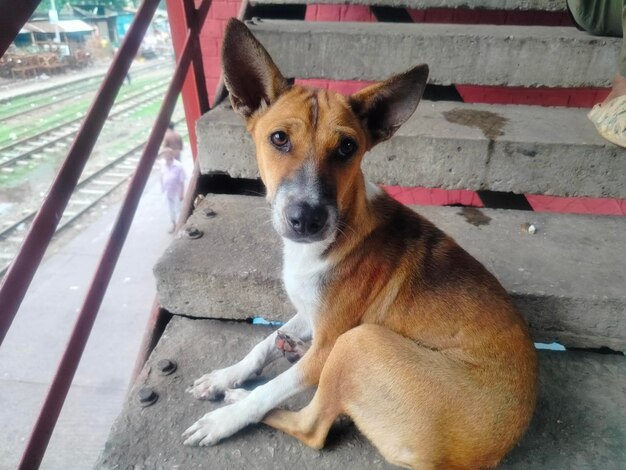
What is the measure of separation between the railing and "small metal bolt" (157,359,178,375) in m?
0.37

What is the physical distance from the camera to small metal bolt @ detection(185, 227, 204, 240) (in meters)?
2.53

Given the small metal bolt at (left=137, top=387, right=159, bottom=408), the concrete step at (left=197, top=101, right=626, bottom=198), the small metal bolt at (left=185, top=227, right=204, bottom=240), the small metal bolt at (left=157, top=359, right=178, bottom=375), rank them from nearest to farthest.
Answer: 1. the small metal bolt at (left=137, top=387, right=159, bottom=408)
2. the small metal bolt at (left=157, top=359, right=178, bottom=375)
3. the small metal bolt at (left=185, top=227, right=204, bottom=240)
4. the concrete step at (left=197, top=101, right=626, bottom=198)

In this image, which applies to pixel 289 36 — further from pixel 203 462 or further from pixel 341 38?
pixel 203 462

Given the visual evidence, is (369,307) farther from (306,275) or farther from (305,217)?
(305,217)

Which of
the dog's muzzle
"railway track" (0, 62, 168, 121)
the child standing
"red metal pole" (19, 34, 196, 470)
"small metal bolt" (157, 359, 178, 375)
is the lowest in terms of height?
the child standing

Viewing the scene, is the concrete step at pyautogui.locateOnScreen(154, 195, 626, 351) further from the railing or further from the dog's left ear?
the dog's left ear

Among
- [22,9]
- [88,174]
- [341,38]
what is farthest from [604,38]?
[88,174]

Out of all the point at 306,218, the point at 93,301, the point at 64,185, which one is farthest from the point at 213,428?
the point at 64,185

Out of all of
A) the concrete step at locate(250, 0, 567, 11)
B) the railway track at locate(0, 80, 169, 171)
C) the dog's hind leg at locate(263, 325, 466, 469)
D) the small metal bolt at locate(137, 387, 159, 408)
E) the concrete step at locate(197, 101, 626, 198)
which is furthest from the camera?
the railway track at locate(0, 80, 169, 171)

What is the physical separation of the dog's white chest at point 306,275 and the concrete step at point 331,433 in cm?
50

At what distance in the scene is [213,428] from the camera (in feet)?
5.91

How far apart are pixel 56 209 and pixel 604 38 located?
372 cm

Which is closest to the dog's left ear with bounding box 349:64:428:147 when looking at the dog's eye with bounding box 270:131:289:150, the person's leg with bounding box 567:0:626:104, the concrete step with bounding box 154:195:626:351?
the dog's eye with bounding box 270:131:289:150

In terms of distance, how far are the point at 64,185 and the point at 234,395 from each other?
1.21 m
